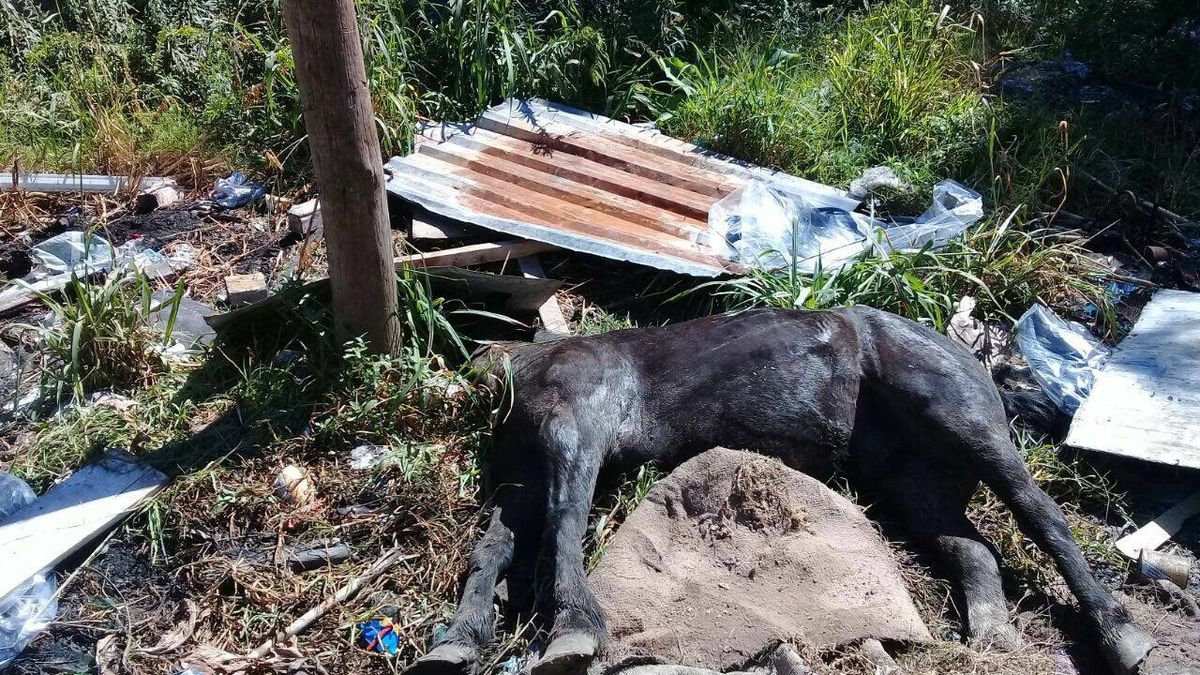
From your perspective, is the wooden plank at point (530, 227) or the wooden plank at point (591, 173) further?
the wooden plank at point (591, 173)

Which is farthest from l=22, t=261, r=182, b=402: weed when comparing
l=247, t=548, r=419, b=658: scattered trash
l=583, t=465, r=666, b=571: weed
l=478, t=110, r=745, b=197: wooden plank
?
l=478, t=110, r=745, b=197: wooden plank

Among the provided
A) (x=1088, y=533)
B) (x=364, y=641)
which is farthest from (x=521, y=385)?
(x=1088, y=533)

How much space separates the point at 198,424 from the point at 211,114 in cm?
280

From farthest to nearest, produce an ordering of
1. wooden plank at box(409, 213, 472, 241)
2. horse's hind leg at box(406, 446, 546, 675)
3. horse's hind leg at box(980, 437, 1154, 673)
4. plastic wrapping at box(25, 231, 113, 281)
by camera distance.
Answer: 1. wooden plank at box(409, 213, 472, 241)
2. plastic wrapping at box(25, 231, 113, 281)
3. horse's hind leg at box(980, 437, 1154, 673)
4. horse's hind leg at box(406, 446, 546, 675)

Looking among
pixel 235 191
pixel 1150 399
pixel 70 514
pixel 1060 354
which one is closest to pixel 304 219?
pixel 235 191

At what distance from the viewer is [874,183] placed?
19.3 ft

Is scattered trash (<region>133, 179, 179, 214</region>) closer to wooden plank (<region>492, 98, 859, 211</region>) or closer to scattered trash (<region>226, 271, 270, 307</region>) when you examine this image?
scattered trash (<region>226, 271, 270, 307</region>)

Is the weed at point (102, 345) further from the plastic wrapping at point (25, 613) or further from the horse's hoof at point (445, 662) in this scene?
the horse's hoof at point (445, 662)

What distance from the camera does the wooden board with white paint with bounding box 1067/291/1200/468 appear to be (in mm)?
4156

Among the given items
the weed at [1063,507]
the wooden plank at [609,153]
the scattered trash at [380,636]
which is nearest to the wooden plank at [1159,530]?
the weed at [1063,507]

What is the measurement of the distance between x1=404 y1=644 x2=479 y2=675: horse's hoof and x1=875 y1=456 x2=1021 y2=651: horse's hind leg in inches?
70.3

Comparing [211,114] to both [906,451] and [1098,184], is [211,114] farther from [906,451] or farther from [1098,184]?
[1098,184]

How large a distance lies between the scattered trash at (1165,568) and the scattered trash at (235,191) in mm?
4976

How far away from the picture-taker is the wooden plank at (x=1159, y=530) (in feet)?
13.1
